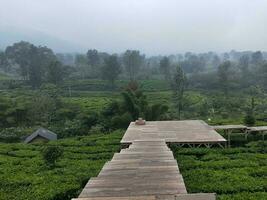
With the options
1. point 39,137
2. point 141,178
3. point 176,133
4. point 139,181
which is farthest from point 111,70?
point 139,181

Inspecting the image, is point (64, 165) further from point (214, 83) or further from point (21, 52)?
point (21, 52)

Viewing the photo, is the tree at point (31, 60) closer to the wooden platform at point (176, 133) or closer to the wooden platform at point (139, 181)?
the wooden platform at point (176, 133)

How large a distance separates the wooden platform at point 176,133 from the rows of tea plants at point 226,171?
61 cm

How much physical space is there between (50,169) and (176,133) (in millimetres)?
7617

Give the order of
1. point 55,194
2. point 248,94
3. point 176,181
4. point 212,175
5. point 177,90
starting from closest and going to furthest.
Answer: point 176,181 → point 55,194 → point 212,175 → point 177,90 → point 248,94

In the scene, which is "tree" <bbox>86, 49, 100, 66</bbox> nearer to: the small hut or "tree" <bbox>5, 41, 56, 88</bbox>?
"tree" <bbox>5, 41, 56, 88</bbox>

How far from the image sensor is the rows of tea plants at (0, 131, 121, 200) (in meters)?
14.6

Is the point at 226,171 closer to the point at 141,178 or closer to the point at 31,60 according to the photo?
the point at 141,178

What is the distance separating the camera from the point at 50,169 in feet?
62.6

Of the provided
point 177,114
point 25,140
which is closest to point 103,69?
point 177,114

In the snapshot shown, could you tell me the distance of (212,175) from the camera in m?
15.4

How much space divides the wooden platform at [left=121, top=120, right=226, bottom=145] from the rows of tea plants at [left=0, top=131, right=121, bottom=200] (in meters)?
1.60

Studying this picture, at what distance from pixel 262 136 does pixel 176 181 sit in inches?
628

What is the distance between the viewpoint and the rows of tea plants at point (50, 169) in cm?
1459
